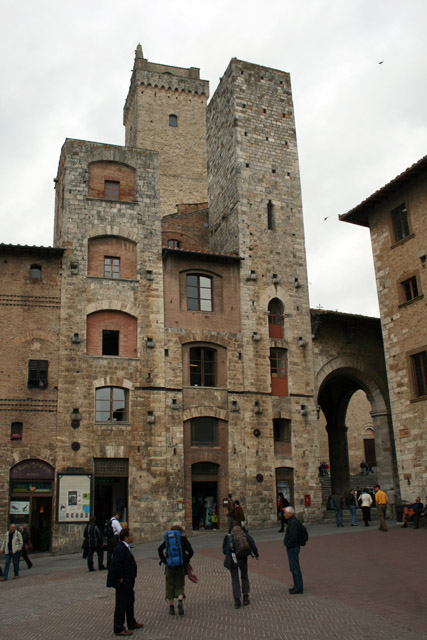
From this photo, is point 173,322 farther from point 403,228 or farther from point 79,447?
point 403,228

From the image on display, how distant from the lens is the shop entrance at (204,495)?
85.1ft

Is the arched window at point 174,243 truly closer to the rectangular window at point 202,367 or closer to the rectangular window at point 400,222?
the rectangular window at point 202,367

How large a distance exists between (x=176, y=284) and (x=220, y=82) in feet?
40.5

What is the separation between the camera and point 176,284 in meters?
28.1

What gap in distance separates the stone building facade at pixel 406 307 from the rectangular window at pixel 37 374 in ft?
46.7

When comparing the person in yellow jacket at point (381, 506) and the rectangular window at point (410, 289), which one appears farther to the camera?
the rectangular window at point (410, 289)

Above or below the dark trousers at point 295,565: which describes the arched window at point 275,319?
above

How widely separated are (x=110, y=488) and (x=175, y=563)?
14878mm

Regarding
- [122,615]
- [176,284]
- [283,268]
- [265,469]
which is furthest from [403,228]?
[122,615]

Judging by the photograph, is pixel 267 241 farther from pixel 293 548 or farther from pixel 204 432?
pixel 293 548

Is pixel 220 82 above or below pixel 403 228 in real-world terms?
above

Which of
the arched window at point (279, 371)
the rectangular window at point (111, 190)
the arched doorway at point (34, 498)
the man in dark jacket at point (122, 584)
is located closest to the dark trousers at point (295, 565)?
the man in dark jacket at point (122, 584)

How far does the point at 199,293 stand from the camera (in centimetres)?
2861

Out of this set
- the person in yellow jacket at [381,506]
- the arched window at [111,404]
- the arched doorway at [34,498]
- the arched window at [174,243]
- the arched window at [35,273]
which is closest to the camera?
the person in yellow jacket at [381,506]
